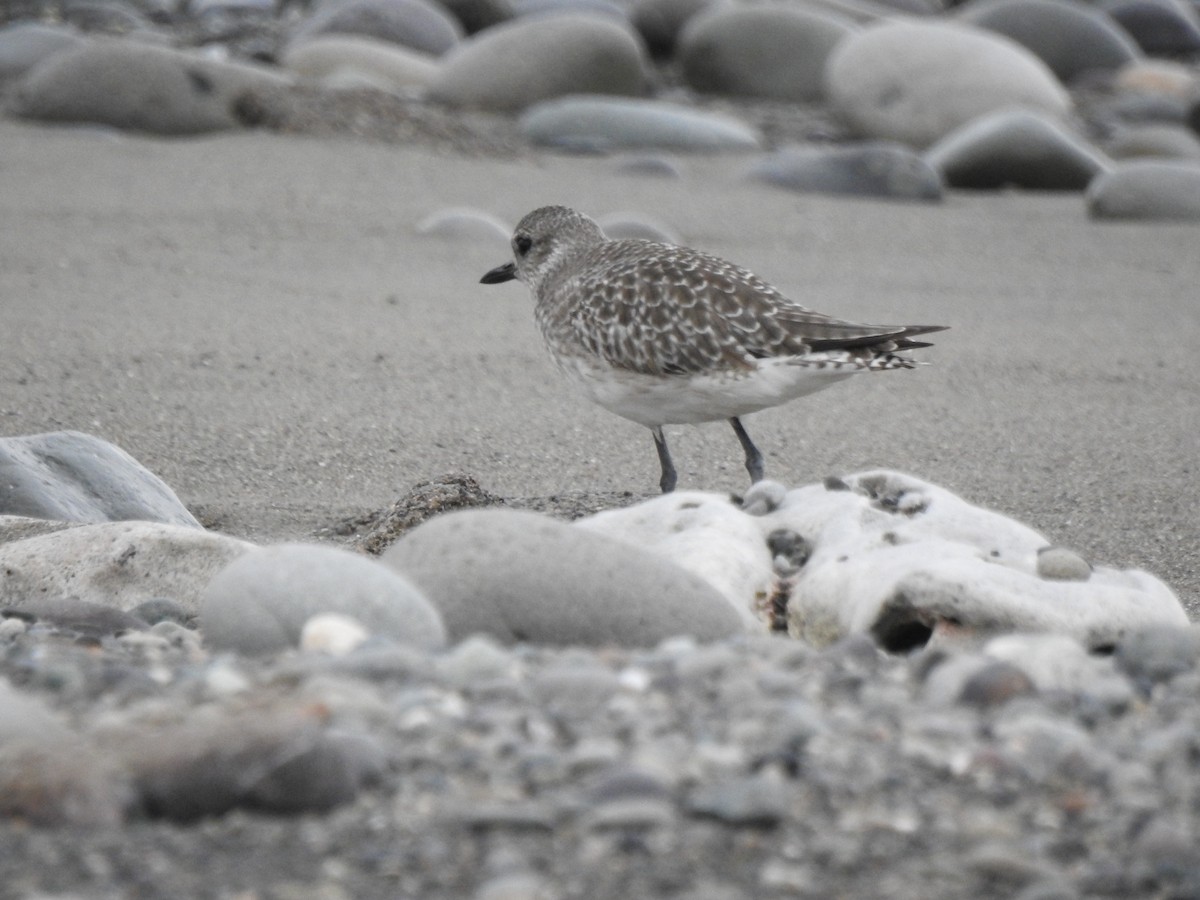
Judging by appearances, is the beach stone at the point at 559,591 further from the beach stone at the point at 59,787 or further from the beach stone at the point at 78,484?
the beach stone at the point at 78,484

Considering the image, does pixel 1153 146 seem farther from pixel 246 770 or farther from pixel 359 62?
pixel 246 770

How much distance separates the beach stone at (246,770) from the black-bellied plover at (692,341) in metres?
2.46

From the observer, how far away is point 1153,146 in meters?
11.9

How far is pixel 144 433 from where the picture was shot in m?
5.62

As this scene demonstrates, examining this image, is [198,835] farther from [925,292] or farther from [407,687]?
[925,292]

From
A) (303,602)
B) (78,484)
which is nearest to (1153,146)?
(78,484)

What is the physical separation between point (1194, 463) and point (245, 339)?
3833 millimetres

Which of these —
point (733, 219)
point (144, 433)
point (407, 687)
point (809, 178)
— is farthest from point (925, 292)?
point (407, 687)

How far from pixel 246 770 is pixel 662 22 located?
13.8m

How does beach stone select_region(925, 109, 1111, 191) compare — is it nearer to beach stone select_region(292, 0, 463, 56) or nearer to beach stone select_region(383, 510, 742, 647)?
beach stone select_region(292, 0, 463, 56)

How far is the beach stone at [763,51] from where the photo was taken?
1339cm

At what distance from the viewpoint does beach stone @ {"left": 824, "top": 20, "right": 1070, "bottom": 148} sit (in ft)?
38.1

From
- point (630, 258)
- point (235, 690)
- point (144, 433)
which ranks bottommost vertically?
point (144, 433)

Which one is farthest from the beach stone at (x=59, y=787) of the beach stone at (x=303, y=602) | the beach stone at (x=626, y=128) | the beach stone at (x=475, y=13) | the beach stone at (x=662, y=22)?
the beach stone at (x=475, y=13)
